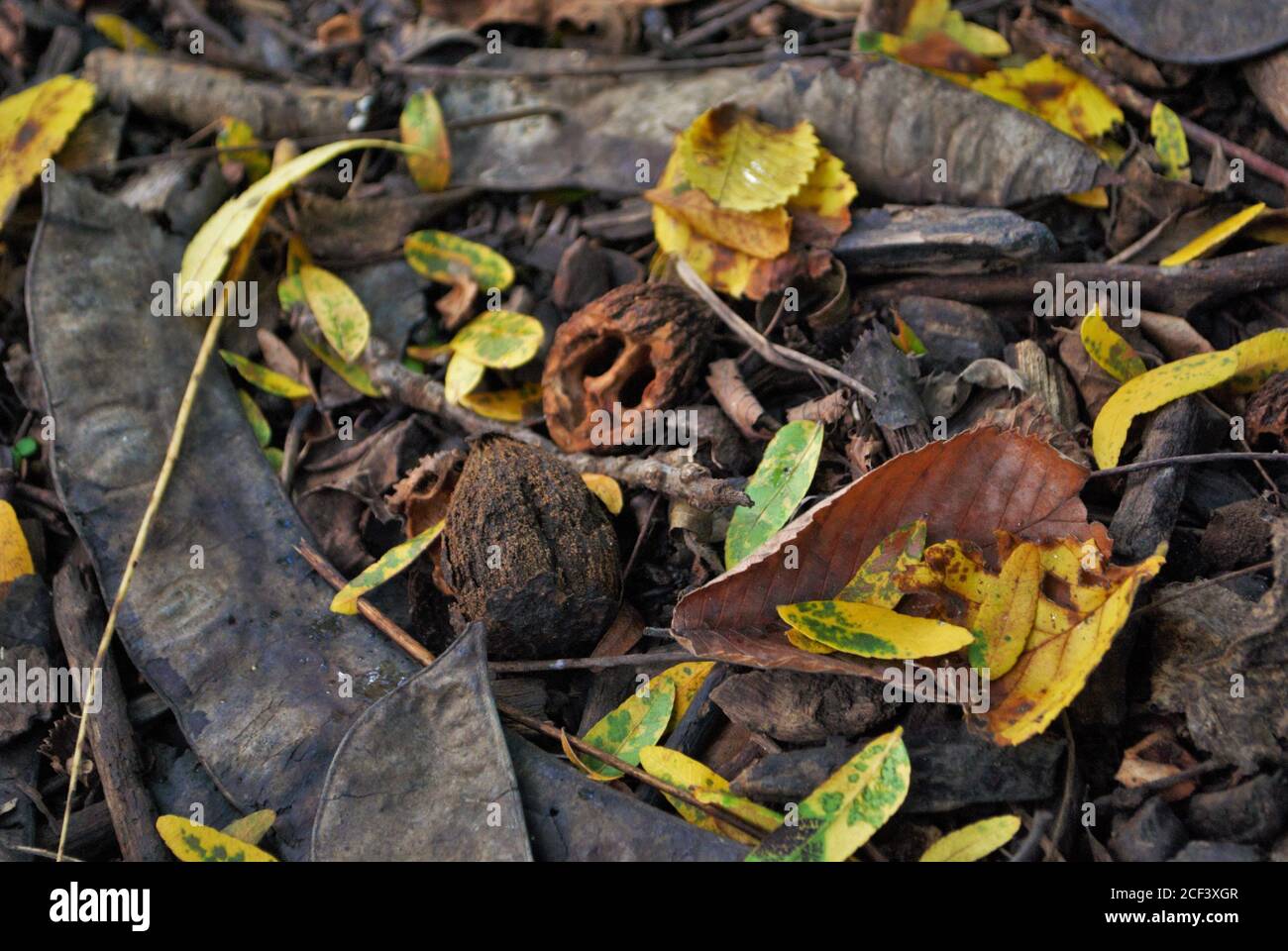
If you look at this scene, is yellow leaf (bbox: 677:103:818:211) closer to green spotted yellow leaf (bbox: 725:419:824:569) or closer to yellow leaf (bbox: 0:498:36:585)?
green spotted yellow leaf (bbox: 725:419:824:569)

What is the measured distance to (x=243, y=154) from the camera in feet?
10.3

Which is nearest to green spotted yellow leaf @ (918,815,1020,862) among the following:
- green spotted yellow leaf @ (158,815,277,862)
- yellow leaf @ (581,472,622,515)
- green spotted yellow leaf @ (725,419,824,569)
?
green spotted yellow leaf @ (725,419,824,569)

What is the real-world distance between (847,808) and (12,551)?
195cm

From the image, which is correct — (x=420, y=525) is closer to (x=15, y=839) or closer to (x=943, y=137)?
(x=15, y=839)

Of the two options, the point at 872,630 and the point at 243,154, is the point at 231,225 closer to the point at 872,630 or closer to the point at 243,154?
the point at 243,154

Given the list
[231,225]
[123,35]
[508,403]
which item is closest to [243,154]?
[231,225]

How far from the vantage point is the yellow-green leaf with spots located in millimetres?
2711

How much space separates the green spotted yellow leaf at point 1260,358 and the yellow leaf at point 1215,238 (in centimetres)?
29

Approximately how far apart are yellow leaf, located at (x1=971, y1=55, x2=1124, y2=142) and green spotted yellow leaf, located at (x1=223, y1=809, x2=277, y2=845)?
2.30 m

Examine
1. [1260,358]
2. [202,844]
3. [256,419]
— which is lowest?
[202,844]

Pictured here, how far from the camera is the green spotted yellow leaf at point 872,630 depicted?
5.91 ft

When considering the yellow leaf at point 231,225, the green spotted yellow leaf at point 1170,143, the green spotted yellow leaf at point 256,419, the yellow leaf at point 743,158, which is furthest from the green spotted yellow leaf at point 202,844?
the green spotted yellow leaf at point 1170,143

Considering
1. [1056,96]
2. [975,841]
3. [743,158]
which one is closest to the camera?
[975,841]
